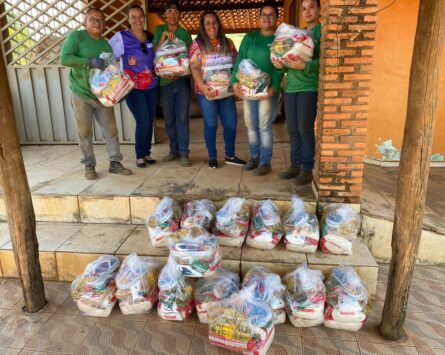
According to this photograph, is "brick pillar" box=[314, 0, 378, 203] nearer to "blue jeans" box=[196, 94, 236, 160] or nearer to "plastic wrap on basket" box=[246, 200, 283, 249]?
"plastic wrap on basket" box=[246, 200, 283, 249]

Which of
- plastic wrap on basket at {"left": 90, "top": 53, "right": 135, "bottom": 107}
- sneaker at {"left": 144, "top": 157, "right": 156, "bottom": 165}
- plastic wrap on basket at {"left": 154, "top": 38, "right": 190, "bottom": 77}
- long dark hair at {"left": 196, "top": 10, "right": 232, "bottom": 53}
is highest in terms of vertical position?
long dark hair at {"left": 196, "top": 10, "right": 232, "bottom": 53}

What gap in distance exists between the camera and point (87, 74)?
381 cm

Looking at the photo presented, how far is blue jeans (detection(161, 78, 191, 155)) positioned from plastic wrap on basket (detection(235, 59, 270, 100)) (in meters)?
0.76

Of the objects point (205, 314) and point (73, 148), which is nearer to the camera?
point (205, 314)

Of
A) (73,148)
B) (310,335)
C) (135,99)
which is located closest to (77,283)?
(310,335)

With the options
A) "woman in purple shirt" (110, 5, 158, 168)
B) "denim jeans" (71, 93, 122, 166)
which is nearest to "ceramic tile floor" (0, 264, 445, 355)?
"denim jeans" (71, 93, 122, 166)

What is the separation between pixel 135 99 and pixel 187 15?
6.16 m

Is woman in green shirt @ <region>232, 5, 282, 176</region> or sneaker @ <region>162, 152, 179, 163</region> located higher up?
woman in green shirt @ <region>232, 5, 282, 176</region>

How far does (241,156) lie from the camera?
4.96 meters

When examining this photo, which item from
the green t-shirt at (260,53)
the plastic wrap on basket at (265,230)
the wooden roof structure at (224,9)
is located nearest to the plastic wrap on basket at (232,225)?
the plastic wrap on basket at (265,230)

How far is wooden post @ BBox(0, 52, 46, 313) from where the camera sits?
2646mm

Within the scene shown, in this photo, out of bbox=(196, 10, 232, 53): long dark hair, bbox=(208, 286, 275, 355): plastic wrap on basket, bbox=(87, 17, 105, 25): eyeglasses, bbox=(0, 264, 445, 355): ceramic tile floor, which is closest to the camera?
bbox=(208, 286, 275, 355): plastic wrap on basket

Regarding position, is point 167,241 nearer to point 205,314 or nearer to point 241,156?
point 205,314

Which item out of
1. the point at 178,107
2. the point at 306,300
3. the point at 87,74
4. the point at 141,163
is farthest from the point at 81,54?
the point at 306,300
